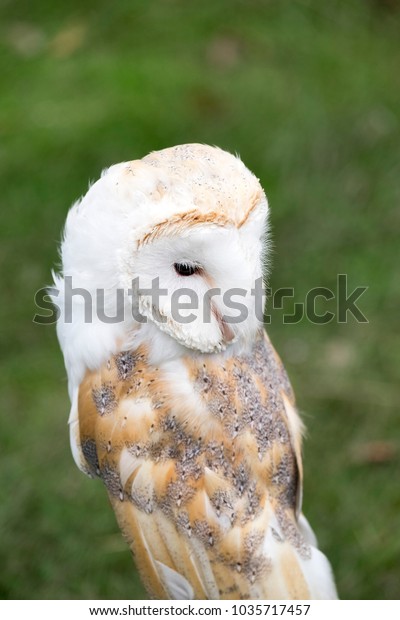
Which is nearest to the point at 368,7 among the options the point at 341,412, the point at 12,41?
the point at 12,41

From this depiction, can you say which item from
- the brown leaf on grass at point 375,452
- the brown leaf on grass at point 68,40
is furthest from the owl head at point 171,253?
the brown leaf on grass at point 68,40

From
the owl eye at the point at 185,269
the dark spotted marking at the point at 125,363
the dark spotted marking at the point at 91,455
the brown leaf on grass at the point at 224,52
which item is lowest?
the dark spotted marking at the point at 91,455

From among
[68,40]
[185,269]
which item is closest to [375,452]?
[185,269]

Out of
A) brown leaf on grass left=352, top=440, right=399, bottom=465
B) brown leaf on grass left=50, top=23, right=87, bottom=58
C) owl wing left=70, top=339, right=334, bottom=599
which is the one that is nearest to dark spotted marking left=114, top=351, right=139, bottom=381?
owl wing left=70, top=339, right=334, bottom=599

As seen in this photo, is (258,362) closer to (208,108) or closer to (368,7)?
(208,108)

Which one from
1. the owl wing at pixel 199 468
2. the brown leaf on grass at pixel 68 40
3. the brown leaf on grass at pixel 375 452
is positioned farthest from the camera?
the brown leaf on grass at pixel 68 40

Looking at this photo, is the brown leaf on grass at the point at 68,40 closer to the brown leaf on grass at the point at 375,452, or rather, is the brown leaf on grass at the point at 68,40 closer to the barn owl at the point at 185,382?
the brown leaf on grass at the point at 375,452
